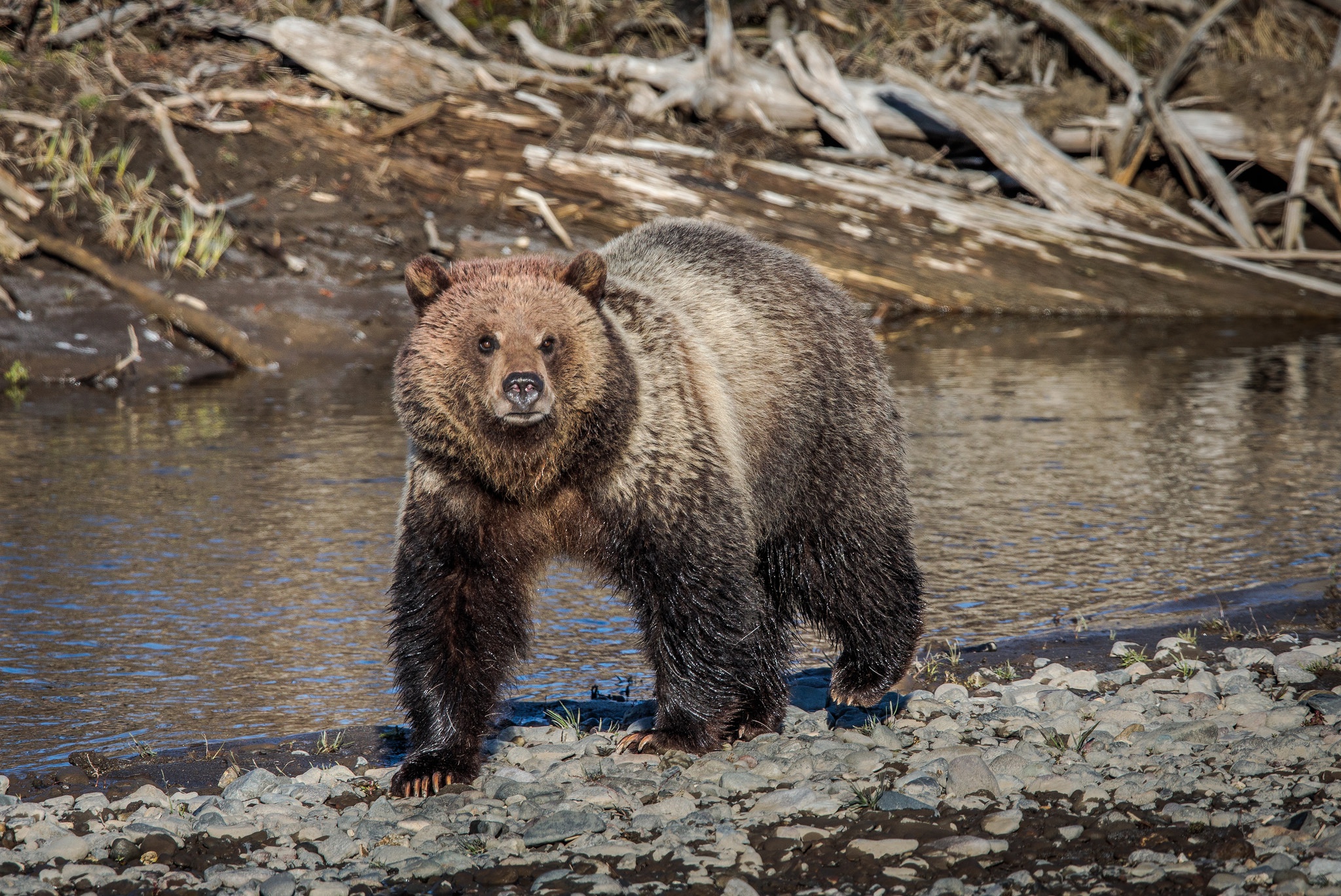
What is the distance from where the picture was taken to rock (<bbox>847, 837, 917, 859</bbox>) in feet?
11.5

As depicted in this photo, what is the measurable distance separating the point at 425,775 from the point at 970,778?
5.32 ft

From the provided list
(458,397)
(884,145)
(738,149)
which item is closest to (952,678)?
(458,397)

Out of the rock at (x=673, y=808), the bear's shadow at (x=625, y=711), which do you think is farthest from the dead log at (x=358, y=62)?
the rock at (x=673, y=808)

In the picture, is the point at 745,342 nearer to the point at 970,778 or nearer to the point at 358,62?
the point at 970,778

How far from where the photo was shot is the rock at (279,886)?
11.3 ft

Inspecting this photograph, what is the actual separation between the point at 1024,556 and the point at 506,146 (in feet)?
30.3

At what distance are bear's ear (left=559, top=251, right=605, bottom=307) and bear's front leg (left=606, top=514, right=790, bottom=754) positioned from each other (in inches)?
29.8

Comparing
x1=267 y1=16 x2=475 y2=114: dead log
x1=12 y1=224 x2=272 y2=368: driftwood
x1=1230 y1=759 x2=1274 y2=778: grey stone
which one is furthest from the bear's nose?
x1=267 y1=16 x2=475 y2=114: dead log

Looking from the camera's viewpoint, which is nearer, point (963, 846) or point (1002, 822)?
point (963, 846)

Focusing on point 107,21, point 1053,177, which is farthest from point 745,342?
point 107,21

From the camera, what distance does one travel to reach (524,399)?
3.95 m

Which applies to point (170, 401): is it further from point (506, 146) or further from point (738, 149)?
point (738, 149)

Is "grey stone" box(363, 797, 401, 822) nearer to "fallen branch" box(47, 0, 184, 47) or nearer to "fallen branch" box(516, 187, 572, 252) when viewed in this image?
"fallen branch" box(516, 187, 572, 252)

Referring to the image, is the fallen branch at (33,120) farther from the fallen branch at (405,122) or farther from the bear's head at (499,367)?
the bear's head at (499,367)
